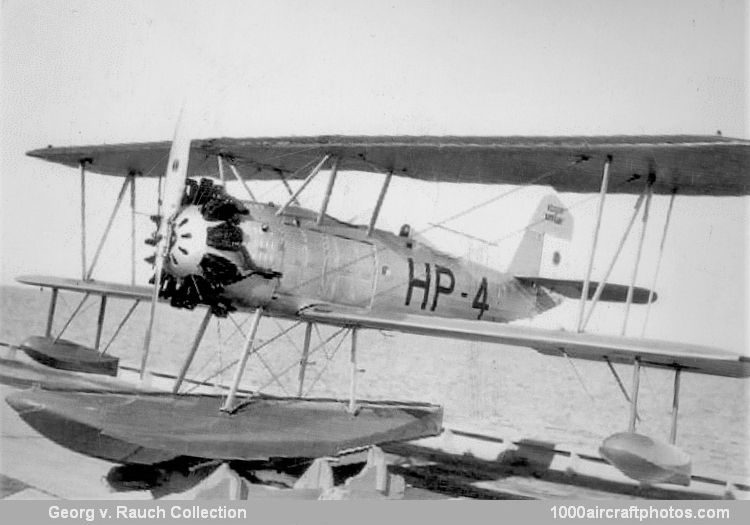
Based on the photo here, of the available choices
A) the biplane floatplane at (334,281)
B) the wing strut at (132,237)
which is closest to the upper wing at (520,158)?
the biplane floatplane at (334,281)

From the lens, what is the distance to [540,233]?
42.8ft

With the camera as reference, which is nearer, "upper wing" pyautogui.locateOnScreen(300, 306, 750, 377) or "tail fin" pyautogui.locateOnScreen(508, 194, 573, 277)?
"upper wing" pyautogui.locateOnScreen(300, 306, 750, 377)

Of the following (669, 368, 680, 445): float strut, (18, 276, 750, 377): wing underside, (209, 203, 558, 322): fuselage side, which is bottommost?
(669, 368, 680, 445): float strut

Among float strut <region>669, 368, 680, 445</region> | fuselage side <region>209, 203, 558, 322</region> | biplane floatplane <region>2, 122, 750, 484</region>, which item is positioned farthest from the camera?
fuselage side <region>209, 203, 558, 322</region>

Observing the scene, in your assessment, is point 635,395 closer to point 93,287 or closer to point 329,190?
point 329,190

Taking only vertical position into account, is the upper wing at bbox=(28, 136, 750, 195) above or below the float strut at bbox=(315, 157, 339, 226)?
above

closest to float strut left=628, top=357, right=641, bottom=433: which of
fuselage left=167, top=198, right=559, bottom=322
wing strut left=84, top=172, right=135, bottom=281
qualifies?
fuselage left=167, top=198, right=559, bottom=322

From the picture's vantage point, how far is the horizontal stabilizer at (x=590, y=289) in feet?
33.4

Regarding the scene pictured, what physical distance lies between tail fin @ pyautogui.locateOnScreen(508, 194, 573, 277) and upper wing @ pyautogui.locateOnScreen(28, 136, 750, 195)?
349 cm

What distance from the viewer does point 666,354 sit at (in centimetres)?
639

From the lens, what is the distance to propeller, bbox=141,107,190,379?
24.1 feet

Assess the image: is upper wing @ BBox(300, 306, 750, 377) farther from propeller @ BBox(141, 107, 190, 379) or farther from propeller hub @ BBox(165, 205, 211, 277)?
propeller @ BBox(141, 107, 190, 379)

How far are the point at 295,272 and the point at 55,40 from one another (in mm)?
4049

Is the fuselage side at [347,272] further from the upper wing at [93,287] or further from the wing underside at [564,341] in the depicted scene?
the upper wing at [93,287]
